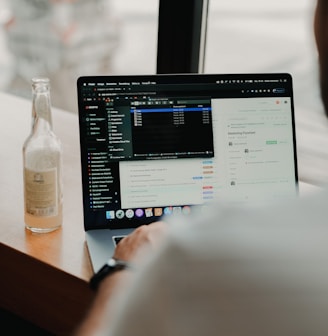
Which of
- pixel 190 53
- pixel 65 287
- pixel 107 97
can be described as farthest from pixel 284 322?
pixel 190 53

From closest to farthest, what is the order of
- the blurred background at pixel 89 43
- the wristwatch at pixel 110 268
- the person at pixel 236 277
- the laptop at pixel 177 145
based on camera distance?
the person at pixel 236 277 < the wristwatch at pixel 110 268 < the laptop at pixel 177 145 < the blurred background at pixel 89 43

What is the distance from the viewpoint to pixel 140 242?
3.84 ft

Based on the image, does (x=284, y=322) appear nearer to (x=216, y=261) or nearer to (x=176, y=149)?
(x=216, y=261)

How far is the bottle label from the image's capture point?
4.62ft

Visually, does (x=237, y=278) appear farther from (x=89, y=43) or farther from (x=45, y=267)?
(x=89, y=43)

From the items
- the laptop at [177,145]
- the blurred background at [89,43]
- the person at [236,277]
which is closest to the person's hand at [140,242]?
the laptop at [177,145]

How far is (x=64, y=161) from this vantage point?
5.83 feet

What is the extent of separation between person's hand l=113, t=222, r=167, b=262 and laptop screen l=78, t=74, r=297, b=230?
0.23 m

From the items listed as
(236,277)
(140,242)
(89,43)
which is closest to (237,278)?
(236,277)

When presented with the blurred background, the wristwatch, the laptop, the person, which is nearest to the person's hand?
the wristwatch

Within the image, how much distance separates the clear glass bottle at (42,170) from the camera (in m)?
1.41

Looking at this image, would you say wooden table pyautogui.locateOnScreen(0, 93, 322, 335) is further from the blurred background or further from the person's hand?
the blurred background

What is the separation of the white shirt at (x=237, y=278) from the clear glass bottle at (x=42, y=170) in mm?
720

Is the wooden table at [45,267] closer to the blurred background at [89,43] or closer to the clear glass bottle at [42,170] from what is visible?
the clear glass bottle at [42,170]
